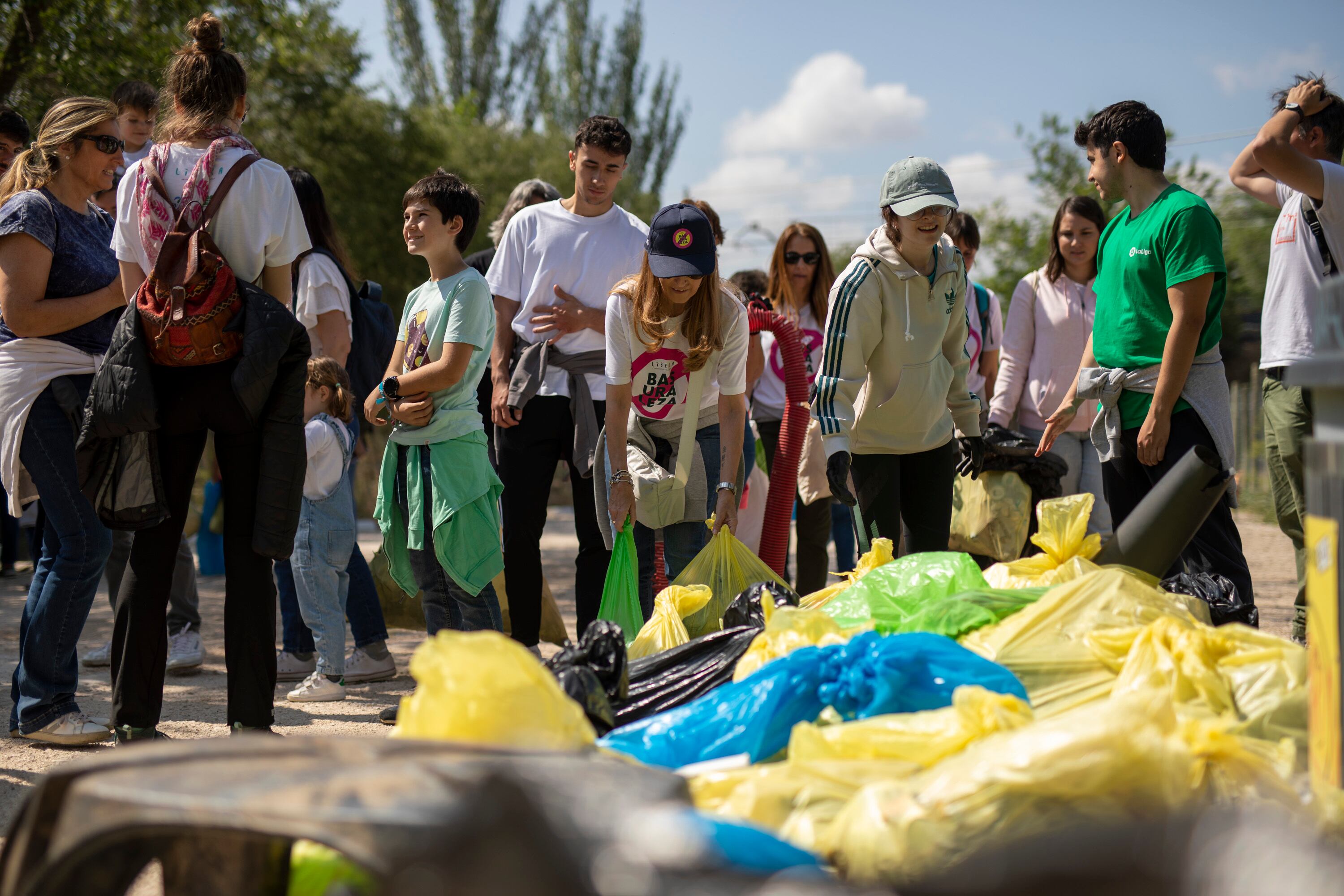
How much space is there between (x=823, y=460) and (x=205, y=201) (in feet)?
11.5

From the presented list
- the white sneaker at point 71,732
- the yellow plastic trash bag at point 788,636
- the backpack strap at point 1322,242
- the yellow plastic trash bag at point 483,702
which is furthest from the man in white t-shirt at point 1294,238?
the white sneaker at point 71,732

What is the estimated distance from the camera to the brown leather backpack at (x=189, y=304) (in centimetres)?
317

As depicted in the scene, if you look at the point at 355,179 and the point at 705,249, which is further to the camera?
the point at 355,179

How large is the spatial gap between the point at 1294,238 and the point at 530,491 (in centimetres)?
302

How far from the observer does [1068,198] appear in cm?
603

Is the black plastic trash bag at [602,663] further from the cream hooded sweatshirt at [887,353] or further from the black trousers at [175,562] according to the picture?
the cream hooded sweatshirt at [887,353]

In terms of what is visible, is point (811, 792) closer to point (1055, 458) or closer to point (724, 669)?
point (724, 669)

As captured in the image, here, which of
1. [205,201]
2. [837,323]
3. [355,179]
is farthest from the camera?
[355,179]

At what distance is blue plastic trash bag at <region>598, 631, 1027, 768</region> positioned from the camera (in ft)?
6.56

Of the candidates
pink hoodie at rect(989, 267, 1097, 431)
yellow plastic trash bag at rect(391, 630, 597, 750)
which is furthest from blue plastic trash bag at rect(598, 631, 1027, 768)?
pink hoodie at rect(989, 267, 1097, 431)

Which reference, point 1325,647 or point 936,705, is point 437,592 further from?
point 1325,647

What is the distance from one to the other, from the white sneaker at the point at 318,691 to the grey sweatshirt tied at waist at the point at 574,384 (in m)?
1.15

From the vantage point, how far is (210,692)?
15.3 ft

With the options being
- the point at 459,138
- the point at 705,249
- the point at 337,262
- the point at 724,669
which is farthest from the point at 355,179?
the point at 724,669
